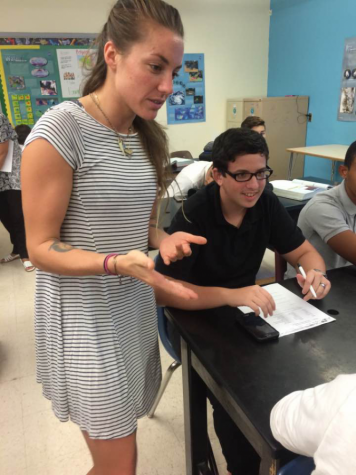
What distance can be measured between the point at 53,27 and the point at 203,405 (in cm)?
479

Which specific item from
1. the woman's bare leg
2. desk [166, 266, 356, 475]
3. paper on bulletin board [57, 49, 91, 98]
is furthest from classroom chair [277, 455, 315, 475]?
paper on bulletin board [57, 49, 91, 98]

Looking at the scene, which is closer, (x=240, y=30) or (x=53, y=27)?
(x=53, y=27)

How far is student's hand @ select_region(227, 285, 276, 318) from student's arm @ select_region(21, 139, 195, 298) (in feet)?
1.10

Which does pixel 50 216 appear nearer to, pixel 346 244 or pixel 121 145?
pixel 121 145

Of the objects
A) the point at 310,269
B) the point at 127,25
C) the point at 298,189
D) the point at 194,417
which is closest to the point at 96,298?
the point at 194,417

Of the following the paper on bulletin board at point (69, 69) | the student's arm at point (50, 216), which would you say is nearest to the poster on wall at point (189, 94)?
the paper on bulletin board at point (69, 69)

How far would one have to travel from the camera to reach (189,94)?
5.35 metres

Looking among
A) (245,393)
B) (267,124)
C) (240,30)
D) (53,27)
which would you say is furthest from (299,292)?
(240,30)

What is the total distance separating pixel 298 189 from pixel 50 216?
1987 mm

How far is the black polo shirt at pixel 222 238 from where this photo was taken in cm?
127

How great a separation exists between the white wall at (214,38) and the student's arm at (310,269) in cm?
410

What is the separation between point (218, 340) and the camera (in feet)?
3.12

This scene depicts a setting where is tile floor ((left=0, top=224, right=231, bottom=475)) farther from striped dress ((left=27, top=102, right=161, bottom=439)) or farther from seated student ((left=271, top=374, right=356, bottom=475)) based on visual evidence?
seated student ((left=271, top=374, right=356, bottom=475))

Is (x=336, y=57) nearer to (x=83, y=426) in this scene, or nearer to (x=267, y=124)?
(x=267, y=124)
